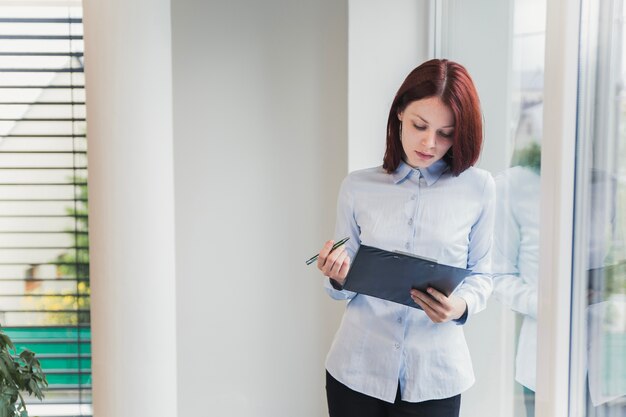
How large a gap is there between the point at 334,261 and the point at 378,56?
1.11 metres

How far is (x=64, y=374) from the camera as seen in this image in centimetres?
341

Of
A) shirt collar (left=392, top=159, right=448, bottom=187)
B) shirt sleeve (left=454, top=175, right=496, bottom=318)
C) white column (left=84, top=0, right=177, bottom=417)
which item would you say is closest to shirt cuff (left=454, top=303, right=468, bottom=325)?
shirt sleeve (left=454, top=175, right=496, bottom=318)

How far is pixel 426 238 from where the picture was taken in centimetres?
184

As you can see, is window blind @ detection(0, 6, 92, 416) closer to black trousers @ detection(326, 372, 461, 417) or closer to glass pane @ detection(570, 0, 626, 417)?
black trousers @ detection(326, 372, 461, 417)

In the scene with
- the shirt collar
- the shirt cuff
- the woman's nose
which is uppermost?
the woman's nose

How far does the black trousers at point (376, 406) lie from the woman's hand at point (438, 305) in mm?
237

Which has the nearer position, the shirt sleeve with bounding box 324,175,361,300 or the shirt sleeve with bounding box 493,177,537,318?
the shirt sleeve with bounding box 493,177,537,318

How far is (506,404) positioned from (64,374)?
2214mm

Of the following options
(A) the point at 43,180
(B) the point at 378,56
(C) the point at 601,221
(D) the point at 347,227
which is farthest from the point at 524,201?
(A) the point at 43,180

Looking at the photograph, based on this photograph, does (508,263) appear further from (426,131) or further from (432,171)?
(426,131)

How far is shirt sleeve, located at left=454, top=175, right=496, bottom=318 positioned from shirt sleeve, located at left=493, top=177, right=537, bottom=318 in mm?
67

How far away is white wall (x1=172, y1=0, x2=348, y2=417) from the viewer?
9.85 feet

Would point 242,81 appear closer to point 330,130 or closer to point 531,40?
point 330,130

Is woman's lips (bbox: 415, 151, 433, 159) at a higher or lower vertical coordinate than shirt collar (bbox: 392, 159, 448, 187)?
higher
